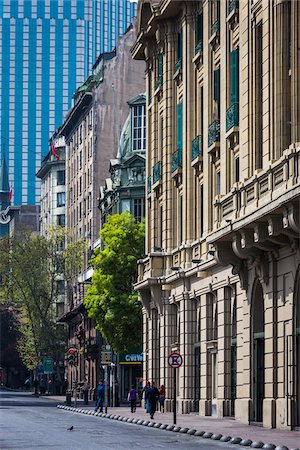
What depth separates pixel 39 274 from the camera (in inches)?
4087

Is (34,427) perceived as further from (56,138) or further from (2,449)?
(56,138)

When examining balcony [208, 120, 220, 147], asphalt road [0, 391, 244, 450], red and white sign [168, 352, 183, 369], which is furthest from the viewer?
balcony [208, 120, 220, 147]

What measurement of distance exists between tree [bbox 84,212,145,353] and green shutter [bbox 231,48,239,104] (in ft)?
102

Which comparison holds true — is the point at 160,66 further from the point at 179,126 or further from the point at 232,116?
the point at 232,116

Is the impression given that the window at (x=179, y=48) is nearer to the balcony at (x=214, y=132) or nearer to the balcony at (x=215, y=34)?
the balcony at (x=215, y=34)

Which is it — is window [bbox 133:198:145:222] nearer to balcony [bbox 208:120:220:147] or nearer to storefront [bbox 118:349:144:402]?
storefront [bbox 118:349:144:402]

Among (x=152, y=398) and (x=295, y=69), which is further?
(x=152, y=398)

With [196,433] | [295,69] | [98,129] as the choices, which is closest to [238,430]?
[196,433]

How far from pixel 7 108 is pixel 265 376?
158 metres

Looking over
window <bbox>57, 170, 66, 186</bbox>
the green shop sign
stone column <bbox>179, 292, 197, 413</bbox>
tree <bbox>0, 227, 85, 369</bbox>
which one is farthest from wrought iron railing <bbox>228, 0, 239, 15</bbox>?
window <bbox>57, 170, 66, 186</bbox>

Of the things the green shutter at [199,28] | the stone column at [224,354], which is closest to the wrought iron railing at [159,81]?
the green shutter at [199,28]

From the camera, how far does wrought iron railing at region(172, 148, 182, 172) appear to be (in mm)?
58938

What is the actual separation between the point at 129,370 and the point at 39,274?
16530 millimetres

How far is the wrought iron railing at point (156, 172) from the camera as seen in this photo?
208ft
